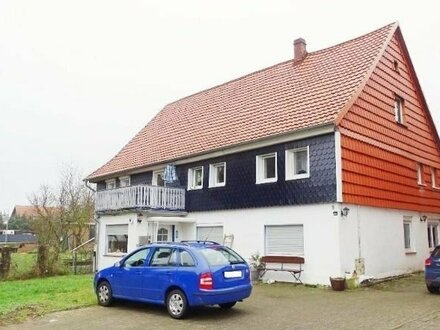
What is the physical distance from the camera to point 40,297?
43.8 feet

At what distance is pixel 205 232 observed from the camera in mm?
19953

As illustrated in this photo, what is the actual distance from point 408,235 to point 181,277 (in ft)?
43.4

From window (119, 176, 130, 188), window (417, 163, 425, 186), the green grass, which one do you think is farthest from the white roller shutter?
window (417, 163, 425, 186)

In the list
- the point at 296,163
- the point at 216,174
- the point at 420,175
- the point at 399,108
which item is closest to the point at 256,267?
the point at 296,163

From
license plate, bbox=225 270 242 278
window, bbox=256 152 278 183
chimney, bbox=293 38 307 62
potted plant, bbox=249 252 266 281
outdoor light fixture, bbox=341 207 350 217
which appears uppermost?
chimney, bbox=293 38 307 62

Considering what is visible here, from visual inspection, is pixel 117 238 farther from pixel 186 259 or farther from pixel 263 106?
pixel 186 259

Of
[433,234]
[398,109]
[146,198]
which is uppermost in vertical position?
[398,109]

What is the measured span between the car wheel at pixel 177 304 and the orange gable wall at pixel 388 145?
751cm

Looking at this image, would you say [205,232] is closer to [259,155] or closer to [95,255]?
[259,155]

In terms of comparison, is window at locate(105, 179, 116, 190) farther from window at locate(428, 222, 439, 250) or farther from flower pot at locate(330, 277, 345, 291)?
window at locate(428, 222, 439, 250)

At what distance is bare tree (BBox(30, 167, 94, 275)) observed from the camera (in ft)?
108

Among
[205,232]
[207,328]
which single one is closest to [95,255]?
[205,232]

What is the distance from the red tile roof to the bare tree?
9.18 m

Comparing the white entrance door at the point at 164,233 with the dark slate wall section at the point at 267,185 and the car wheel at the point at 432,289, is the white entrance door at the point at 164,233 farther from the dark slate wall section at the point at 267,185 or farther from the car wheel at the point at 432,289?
the car wheel at the point at 432,289
